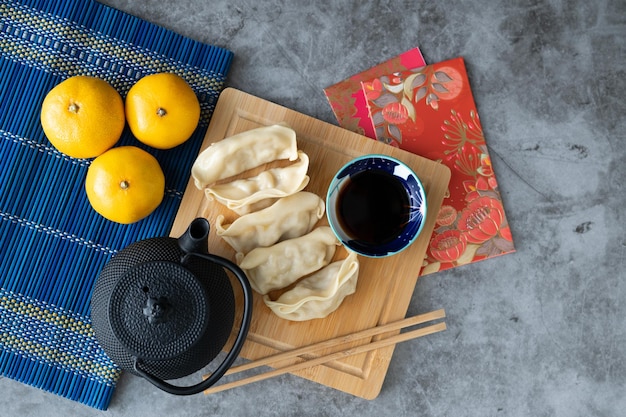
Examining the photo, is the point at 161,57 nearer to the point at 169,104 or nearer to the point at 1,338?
the point at 169,104

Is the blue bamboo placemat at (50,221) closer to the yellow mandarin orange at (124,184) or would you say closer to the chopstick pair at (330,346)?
the yellow mandarin orange at (124,184)

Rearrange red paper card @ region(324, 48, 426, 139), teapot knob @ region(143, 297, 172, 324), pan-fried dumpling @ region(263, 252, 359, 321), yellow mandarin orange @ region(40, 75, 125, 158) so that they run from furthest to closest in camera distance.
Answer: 1. red paper card @ region(324, 48, 426, 139)
2. pan-fried dumpling @ region(263, 252, 359, 321)
3. yellow mandarin orange @ region(40, 75, 125, 158)
4. teapot knob @ region(143, 297, 172, 324)

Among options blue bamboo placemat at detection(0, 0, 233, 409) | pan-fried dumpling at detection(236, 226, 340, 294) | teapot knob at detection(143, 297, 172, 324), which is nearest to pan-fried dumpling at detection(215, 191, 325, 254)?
pan-fried dumpling at detection(236, 226, 340, 294)

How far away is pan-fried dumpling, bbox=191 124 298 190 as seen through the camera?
1.11 m

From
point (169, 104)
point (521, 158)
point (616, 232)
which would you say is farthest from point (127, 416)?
point (616, 232)

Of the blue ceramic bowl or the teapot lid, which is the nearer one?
the teapot lid

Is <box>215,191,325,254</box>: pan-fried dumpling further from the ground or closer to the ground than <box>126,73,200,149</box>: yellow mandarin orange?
closer to the ground

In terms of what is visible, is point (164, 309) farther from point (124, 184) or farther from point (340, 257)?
point (340, 257)

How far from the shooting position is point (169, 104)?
3.36ft

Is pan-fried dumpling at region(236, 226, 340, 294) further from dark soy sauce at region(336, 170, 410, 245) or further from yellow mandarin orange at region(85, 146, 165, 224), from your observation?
yellow mandarin orange at region(85, 146, 165, 224)

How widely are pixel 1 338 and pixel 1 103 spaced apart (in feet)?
1.50

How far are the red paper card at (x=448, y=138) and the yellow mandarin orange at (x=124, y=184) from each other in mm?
464

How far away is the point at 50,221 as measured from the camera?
45.6 inches

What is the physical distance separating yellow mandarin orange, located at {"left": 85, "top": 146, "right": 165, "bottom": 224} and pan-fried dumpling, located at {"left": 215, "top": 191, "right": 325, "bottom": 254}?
150 millimetres
